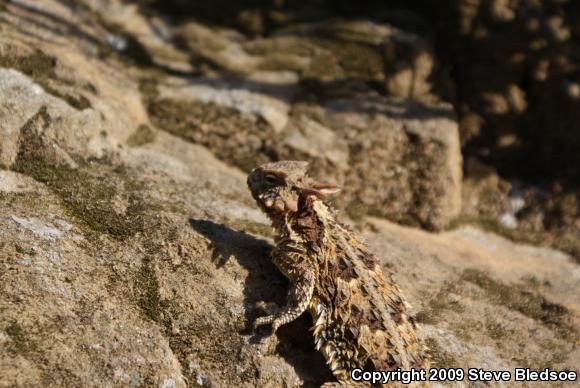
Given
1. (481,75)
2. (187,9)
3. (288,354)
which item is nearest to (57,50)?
(187,9)

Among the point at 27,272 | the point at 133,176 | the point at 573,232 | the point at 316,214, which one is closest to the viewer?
the point at 27,272

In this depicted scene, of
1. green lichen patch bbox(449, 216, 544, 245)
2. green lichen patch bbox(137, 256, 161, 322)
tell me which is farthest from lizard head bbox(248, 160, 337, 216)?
green lichen patch bbox(449, 216, 544, 245)

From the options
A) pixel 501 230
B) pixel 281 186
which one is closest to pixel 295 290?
pixel 281 186

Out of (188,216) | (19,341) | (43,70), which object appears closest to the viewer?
(19,341)

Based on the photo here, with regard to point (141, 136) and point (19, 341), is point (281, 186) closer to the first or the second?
point (19, 341)

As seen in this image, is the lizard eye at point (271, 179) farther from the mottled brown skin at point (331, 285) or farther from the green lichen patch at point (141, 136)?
the green lichen patch at point (141, 136)

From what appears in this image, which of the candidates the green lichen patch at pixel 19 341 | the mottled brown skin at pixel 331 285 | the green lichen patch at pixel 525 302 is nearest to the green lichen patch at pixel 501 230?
the green lichen patch at pixel 525 302

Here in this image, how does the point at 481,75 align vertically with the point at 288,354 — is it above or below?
above

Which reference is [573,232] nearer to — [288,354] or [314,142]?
[314,142]
